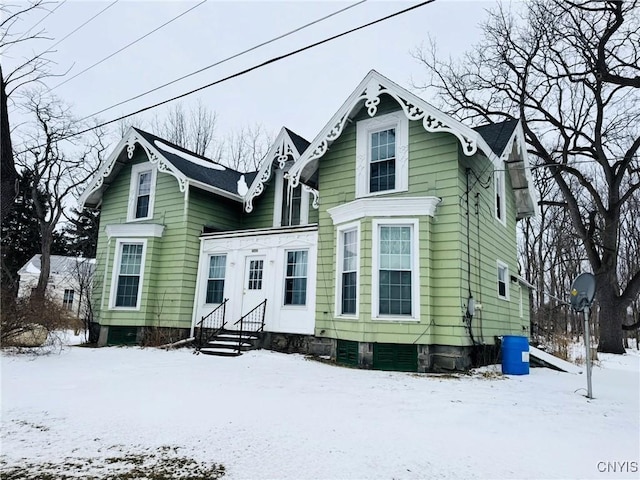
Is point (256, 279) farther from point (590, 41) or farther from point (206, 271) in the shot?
point (590, 41)

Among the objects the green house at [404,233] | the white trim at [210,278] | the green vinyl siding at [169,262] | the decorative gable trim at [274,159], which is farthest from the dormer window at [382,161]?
the green vinyl siding at [169,262]

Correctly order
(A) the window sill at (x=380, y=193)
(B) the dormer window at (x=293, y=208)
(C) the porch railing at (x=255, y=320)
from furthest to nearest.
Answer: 1. (B) the dormer window at (x=293, y=208)
2. (C) the porch railing at (x=255, y=320)
3. (A) the window sill at (x=380, y=193)

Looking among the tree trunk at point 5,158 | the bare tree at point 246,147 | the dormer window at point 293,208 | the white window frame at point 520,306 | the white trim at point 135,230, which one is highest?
the bare tree at point 246,147

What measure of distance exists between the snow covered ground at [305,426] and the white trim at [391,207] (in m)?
3.46

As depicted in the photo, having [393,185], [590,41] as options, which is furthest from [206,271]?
[590,41]

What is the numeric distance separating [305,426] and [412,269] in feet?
16.9

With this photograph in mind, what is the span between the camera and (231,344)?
1064cm

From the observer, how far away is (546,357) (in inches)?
428

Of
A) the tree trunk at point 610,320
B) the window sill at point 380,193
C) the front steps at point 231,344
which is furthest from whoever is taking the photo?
the tree trunk at point 610,320

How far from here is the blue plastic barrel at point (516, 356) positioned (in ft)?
29.0

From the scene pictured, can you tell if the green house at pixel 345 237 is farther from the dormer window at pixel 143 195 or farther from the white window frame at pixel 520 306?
the white window frame at pixel 520 306

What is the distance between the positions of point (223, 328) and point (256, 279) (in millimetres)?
1694

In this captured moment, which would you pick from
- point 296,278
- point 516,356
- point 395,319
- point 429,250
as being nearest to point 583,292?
point 516,356

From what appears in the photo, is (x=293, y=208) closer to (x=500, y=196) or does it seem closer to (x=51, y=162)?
(x=500, y=196)
